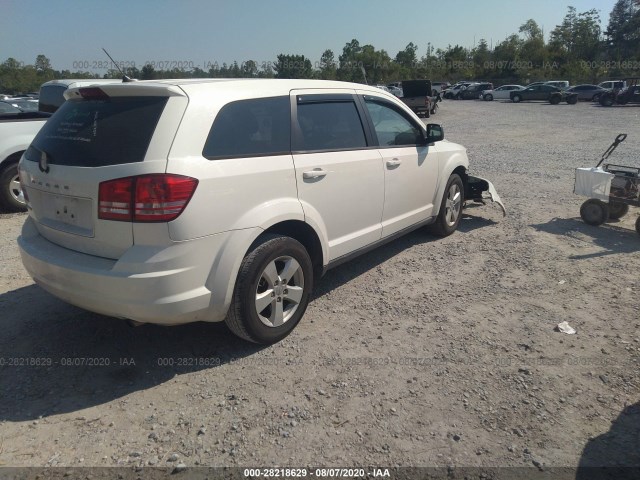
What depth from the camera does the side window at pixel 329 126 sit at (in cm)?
376

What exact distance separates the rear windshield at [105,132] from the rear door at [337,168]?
1.12 metres

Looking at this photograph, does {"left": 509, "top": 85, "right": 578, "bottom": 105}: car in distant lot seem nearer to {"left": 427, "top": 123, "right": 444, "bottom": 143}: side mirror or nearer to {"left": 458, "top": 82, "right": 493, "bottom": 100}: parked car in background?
{"left": 458, "top": 82, "right": 493, "bottom": 100}: parked car in background

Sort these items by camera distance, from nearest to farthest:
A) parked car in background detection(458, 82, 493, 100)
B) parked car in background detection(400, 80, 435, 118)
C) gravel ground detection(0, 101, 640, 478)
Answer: gravel ground detection(0, 101, 640, 478) < parked car in background detection(400, 80, 435, 118) < parked car in background detection(458, 82, 493, 100)

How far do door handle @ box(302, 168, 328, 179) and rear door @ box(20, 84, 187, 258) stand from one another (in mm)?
1051

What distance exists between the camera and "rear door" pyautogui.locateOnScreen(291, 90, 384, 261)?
368 cm

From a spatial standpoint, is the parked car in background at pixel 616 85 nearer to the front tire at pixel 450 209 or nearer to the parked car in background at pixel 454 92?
the parked car in background at pixel 454 92

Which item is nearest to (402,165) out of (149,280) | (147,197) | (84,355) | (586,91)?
(147,197)

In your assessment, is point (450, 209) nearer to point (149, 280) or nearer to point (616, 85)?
point (149, 280)

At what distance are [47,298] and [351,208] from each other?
113 inches

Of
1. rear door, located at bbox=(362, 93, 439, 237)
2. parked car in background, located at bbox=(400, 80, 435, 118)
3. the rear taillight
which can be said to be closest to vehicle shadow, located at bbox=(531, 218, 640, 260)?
rear door, located at bbox=(362, 93, 439, 237)

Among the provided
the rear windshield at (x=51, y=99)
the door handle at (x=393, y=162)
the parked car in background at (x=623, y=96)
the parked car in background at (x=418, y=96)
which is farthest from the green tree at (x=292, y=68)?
the parked car in background at (x=623, y=96)

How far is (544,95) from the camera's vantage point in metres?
40.1

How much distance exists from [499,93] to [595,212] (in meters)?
42.8

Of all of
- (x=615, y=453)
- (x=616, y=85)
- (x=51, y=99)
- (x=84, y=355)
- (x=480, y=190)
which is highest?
(x=616, y=85)
